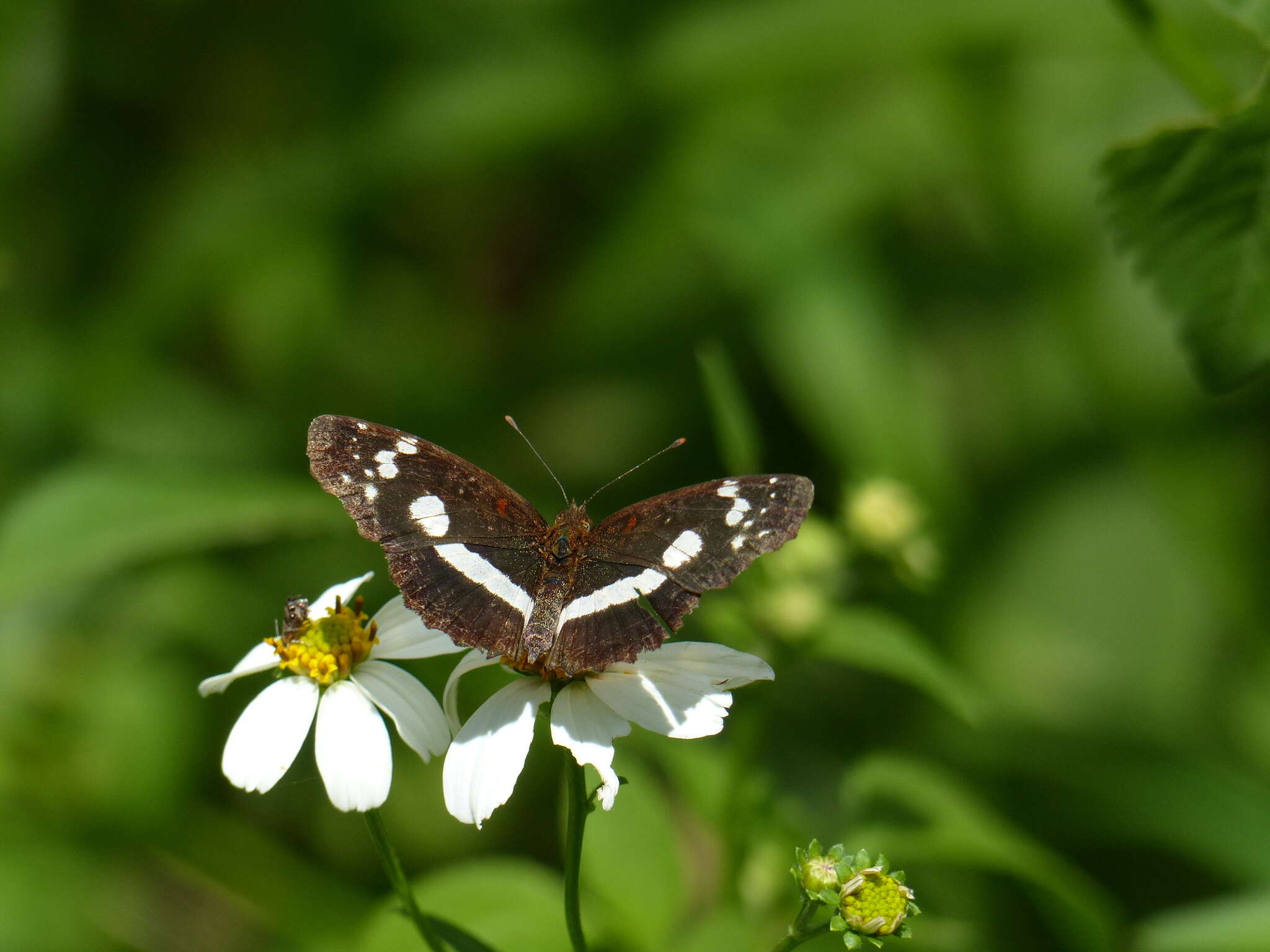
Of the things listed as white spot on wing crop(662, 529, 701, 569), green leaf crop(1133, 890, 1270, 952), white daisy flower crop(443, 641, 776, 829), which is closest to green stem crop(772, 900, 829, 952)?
white daisy flower crop(443, 641, 776, 829)

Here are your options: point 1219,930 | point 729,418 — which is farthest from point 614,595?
point 1219,930

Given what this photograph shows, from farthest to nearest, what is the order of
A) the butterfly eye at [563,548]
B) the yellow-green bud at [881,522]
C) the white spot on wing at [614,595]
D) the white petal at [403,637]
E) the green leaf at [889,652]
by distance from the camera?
the yellow-green bud at [881,522], the green leaf at [889,652], the butterfly eye at [563,548], the white petal at [403,637], the white spot on wing at [614,595]

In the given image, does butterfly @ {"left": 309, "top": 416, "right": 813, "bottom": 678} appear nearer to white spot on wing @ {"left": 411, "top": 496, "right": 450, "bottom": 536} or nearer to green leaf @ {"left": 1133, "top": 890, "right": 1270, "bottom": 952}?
white spot on wing @ {"left": 411, "top": 496, "right": 450, "bottom": 536}

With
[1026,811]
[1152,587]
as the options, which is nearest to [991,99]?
[1152,587]

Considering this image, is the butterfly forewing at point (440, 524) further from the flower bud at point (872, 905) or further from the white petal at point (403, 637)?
the flower bud at point (872, 905)

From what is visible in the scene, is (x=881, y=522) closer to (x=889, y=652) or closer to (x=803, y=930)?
(x=889, y=652)

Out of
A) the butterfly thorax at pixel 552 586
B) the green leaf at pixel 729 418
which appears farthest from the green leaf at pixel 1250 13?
the butterfly thorax at pixel 552 586

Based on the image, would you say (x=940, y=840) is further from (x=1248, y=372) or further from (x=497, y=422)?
(x=497, y=422)
